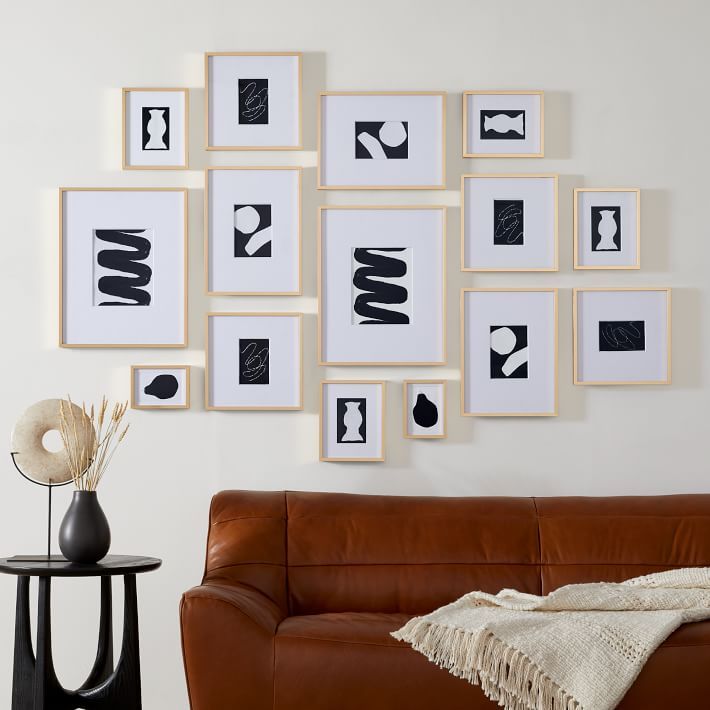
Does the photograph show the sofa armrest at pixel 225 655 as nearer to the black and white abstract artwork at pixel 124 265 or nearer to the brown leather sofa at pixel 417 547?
the brown leather sofa at pixel 417 547

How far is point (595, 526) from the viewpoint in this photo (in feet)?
9.96

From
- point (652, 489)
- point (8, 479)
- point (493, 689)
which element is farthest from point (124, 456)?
point (652, 489)

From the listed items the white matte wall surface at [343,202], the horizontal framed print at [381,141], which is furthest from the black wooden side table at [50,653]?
the horizontal framed print at [381,141]

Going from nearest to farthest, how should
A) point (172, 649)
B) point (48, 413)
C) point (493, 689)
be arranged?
point (493, 689) < point (48, 413) < point (172, 649)

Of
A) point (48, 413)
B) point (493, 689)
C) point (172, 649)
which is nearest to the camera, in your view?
point (493, 689)

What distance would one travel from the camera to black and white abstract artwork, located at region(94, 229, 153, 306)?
135 inches

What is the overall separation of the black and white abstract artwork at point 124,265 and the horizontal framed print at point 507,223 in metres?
1.21

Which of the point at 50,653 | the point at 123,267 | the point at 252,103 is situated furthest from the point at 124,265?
the point at 50,653

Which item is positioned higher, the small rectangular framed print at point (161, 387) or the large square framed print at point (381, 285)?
the large square framed print at point (381, 285)

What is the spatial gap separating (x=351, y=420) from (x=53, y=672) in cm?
134

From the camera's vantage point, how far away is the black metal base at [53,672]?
2639mm

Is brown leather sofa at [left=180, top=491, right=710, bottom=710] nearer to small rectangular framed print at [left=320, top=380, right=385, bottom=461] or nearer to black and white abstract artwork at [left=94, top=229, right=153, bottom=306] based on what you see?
small rectangular framed print at [left=320, top=380, right=385, bottom=461]

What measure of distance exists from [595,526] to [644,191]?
4.26ft

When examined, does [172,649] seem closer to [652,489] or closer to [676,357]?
[652,489]
